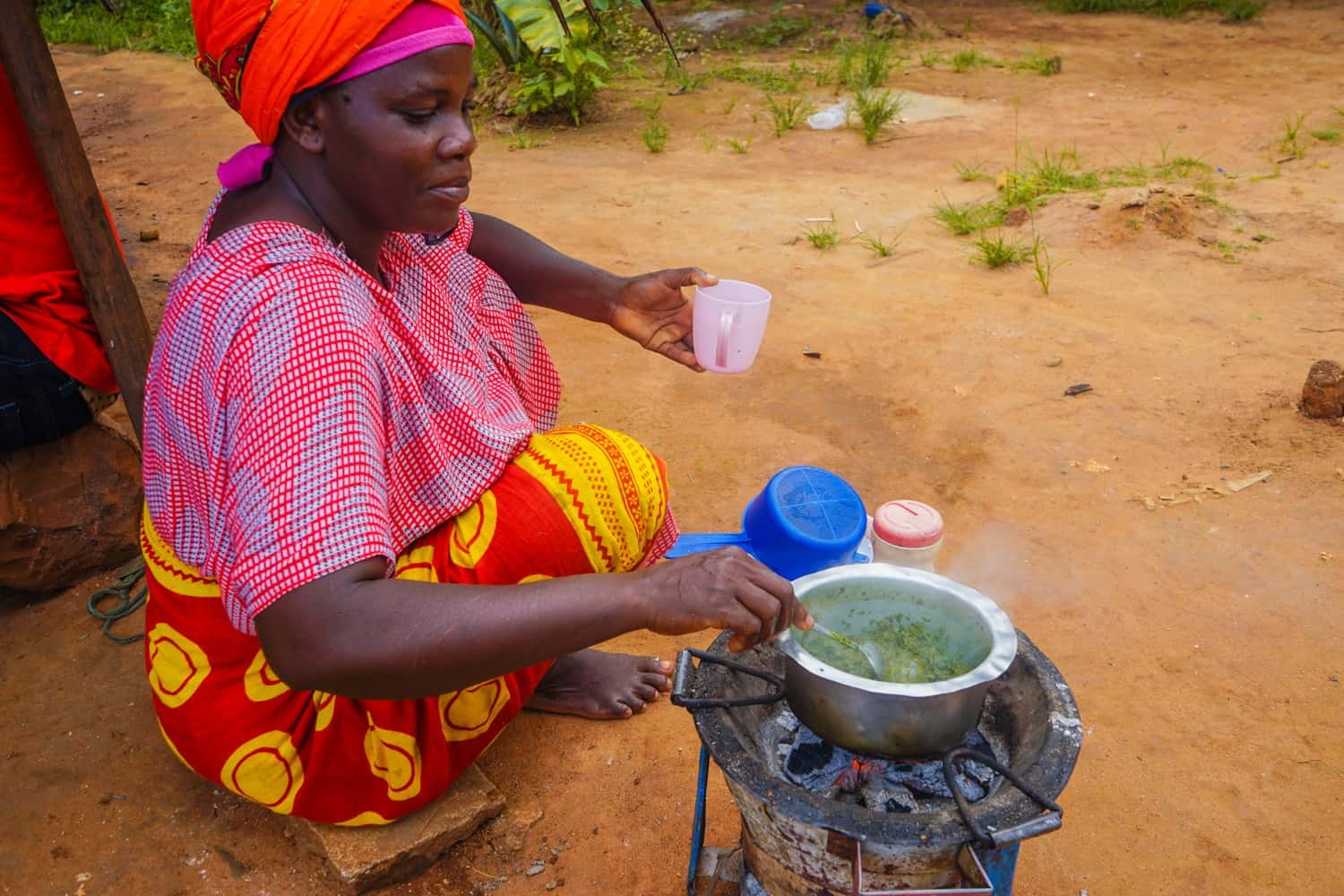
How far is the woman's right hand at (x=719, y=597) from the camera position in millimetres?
1391

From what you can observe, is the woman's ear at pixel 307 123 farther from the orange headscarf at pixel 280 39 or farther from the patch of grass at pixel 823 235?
the patch of grass at pixel 823 235

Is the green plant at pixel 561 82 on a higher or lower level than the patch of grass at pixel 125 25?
higher

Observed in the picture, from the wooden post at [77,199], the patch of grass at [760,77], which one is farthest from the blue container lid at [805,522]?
the patch of grass at [760,77]

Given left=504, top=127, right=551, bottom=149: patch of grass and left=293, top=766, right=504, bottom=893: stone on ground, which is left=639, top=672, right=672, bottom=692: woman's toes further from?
left=504, top=127, right=551, bottom=149: patch of grass

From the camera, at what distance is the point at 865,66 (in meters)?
7.44

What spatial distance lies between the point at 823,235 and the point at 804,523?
2790 mm

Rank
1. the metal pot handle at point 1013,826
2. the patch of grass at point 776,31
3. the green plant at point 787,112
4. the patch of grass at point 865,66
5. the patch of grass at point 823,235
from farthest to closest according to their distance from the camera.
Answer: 1. the patch of grass at point 776,31
2. the patch of grass at point 865,66
3. the green plant at point 787,112
4. the patch of grass at point 823,235
5. the metal pot handle at point 1013,826

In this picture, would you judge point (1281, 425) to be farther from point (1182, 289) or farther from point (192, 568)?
point (192, 568)

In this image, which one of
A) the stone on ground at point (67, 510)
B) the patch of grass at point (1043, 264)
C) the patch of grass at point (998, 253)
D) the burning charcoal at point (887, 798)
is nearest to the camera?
the burning charcoal at point (887, 798)

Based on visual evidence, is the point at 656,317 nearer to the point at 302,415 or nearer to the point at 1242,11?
the point at 302,415

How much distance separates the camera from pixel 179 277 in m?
1.61

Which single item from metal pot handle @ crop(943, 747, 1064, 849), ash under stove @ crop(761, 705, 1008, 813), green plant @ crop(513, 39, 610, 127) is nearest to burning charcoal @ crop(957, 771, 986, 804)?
ash under stove @ crop(761, 705, 1008, 813)

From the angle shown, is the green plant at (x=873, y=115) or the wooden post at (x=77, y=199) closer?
the wooden post at (x=77, y=199)

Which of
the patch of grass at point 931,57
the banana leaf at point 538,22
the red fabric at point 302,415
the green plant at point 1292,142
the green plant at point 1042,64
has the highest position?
the red fabric at point 302,415
